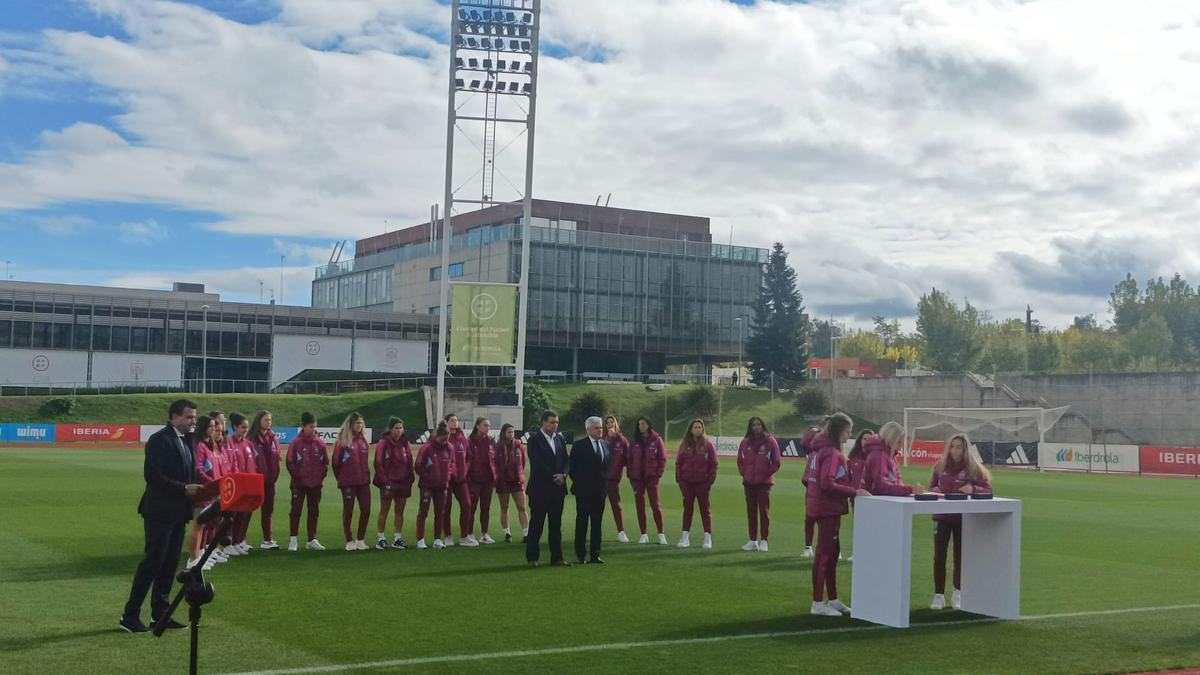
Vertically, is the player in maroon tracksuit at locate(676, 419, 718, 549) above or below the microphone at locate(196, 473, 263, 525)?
below

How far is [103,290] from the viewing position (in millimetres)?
103938

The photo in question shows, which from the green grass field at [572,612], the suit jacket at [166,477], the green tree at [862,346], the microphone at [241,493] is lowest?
the green grass field at [572,612]

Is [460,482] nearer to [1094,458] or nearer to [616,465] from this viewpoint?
Result: [616,465]

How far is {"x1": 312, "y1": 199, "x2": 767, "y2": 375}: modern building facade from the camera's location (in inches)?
3748

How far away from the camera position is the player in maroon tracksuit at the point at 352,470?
53.9ft

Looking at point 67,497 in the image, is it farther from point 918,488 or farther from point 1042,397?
point 1042,397

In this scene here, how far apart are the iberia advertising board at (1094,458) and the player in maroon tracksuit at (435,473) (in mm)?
38814

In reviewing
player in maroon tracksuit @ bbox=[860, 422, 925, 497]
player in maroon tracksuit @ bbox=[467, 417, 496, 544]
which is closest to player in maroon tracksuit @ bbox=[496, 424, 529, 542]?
player in maroon tracksuit @ bbox=[467, 417, 496, 544]

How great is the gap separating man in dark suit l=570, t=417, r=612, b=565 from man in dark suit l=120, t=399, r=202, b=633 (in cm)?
587

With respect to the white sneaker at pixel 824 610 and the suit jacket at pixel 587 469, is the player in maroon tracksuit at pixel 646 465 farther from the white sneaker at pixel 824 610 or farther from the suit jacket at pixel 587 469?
the white sneaker at pixel 824 610

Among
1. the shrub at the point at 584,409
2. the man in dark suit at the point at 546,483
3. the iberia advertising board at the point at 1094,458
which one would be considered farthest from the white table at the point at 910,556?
the shrub at the point at 584,409

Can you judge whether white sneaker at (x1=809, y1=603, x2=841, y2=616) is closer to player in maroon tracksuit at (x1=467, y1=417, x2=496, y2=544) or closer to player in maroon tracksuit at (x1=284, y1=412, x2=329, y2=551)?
player in maroon tracksuit at (x1=467, y1=417, x2=496, y2=544)

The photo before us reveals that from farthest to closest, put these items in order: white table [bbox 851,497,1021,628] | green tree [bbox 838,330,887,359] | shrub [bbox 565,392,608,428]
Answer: green tree [bbox 838,330,887,359]
shrub [bbox 565,392,608,428]
white table [bbox 851,497,1021,628]

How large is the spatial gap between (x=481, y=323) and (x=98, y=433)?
25.9 m
